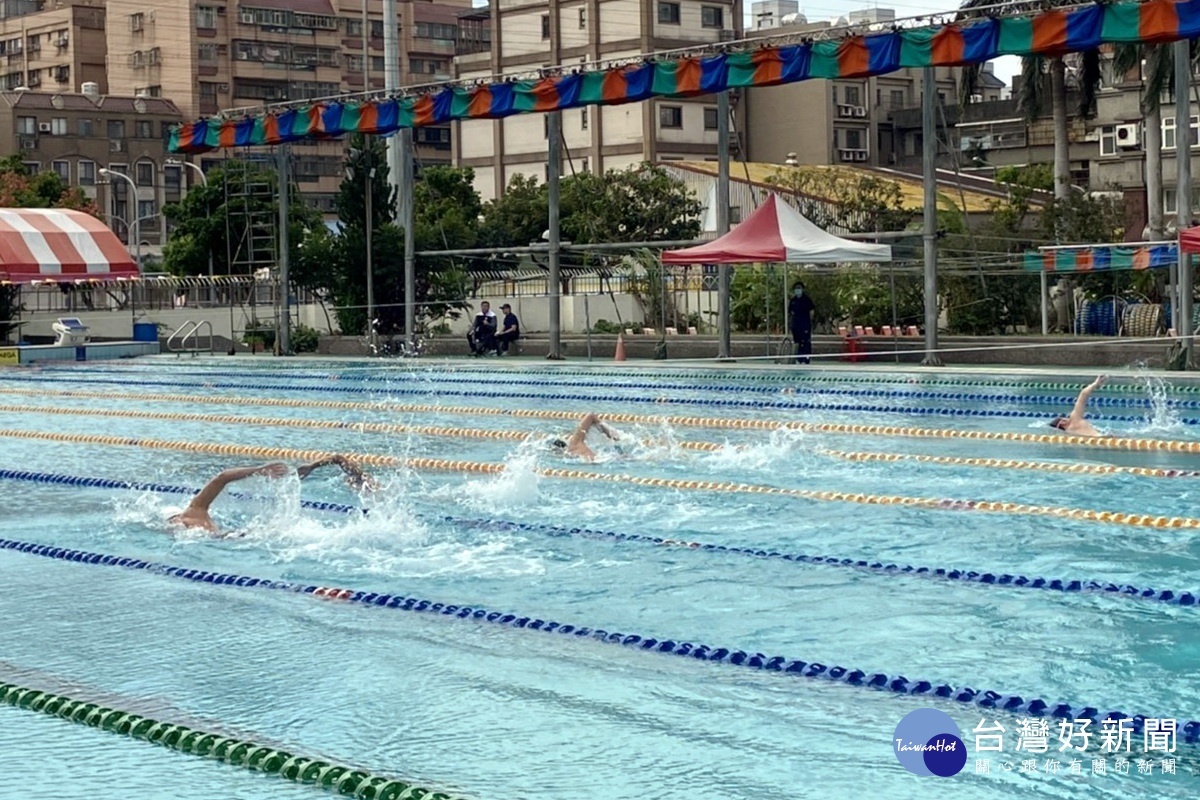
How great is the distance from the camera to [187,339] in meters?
31.3

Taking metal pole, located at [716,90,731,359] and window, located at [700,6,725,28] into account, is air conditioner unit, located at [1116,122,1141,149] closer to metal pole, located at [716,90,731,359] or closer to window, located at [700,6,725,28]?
metal pole, located at [716,90,731,359]

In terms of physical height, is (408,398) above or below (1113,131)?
below

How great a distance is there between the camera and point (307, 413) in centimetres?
1683

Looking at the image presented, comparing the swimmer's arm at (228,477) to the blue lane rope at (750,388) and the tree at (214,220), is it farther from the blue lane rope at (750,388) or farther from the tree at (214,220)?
the tree at (214,220)

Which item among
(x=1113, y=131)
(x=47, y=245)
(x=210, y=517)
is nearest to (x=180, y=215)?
(x=47, y=245)

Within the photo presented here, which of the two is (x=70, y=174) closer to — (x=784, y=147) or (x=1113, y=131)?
(x=784, y=147)

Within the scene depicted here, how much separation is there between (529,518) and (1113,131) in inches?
1362

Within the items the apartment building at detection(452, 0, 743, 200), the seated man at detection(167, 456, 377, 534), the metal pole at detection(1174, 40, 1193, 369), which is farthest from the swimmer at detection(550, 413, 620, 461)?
the apartment building at detection(452, 0, 743, 200)

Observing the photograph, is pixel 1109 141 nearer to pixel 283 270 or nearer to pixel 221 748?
pixel 283 270

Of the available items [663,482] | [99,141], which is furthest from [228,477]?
[99,141]

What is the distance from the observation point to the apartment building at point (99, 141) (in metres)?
64.9

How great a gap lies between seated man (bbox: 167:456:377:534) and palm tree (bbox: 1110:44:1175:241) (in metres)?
18.8

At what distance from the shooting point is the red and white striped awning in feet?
96.2

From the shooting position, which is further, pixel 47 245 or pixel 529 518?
pixel 47 245
